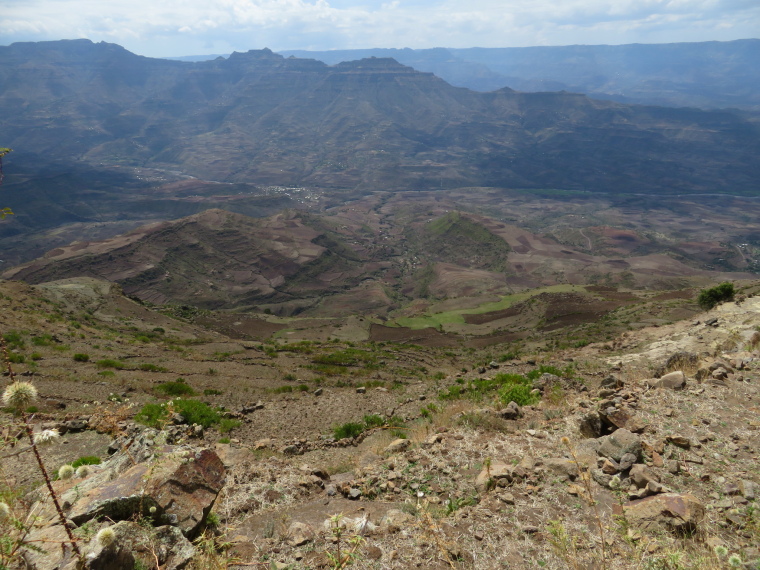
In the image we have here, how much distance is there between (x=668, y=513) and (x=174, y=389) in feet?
51.2

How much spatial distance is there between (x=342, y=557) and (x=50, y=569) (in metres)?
2.76

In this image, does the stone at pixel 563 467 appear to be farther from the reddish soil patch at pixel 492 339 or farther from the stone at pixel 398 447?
the reddish soil patch at pixel 492 339

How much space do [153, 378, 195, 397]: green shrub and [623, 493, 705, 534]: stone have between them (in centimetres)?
1463

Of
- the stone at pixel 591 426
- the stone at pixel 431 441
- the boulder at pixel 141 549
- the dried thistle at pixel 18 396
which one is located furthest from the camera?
the stone at pixel 431 441

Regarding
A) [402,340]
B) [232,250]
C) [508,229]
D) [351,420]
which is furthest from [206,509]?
[508,229]

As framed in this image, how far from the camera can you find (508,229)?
4973 inches

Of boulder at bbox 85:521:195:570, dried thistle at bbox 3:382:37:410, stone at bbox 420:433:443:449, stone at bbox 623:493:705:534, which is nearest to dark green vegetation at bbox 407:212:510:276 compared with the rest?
stone at bbox 420:433:443:449

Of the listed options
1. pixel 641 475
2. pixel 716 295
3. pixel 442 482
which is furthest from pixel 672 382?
pixel 716 295

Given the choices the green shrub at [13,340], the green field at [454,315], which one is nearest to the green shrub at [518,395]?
the green shrub at [13,340]

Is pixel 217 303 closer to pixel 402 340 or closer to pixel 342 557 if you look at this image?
pixel 402 340

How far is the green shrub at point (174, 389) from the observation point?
595 inches

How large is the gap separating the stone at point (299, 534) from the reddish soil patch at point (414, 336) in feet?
119

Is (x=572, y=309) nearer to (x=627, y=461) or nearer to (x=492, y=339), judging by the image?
(x=492, y=339)

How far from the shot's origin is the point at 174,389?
50.3ft
